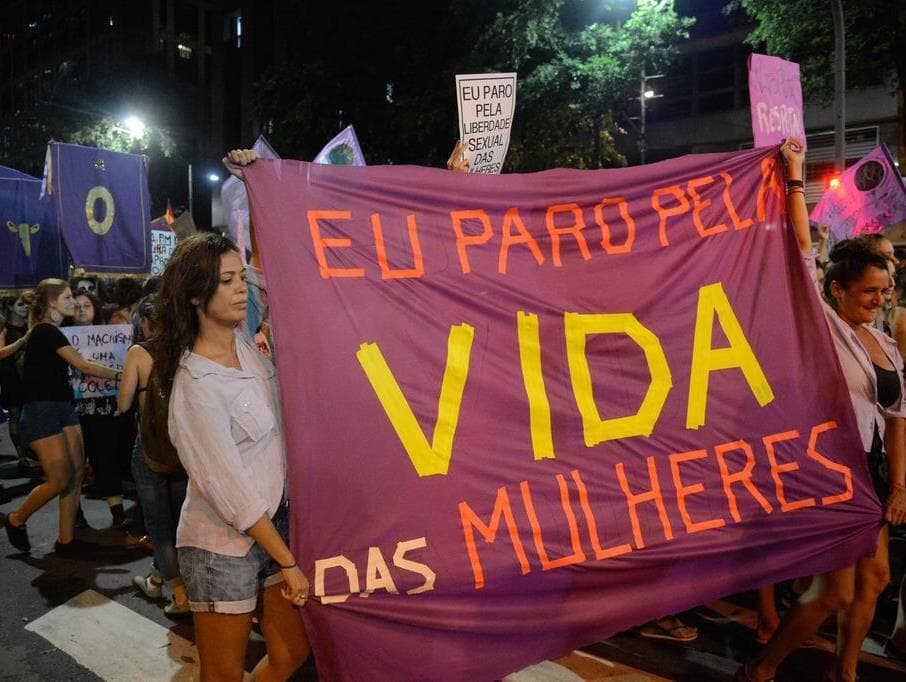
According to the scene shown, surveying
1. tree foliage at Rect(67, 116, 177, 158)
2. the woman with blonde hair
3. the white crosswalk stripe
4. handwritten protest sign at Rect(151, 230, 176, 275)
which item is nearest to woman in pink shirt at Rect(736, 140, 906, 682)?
the white crosswalk stripe

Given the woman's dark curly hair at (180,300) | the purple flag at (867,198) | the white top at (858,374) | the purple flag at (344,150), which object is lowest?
the white top at (858,374)

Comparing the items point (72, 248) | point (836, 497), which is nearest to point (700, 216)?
point (836, 497)

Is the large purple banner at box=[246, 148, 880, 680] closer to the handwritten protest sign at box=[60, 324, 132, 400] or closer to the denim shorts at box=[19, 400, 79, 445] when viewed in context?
the denim shorts at box=[19, 400, 79, 445]

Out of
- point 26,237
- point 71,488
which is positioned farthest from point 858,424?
point 26,237

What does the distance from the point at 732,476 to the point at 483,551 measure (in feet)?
3.76

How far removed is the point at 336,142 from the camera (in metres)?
6.76

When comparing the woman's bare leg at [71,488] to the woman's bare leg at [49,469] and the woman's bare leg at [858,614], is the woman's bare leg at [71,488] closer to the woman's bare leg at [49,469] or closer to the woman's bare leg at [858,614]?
the woman's bare leg at [49,469]

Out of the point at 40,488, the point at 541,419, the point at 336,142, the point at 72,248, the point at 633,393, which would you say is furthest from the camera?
the point at 72,248

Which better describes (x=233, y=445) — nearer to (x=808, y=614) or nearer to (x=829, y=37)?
(x=808, y=614)

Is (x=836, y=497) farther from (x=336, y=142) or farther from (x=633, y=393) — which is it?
(x=336, y=142)

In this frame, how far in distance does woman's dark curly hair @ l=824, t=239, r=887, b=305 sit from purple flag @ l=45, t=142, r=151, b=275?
6789 millimetres

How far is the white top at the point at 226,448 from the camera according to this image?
2322 mm

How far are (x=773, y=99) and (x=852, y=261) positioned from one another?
1618 millimetres

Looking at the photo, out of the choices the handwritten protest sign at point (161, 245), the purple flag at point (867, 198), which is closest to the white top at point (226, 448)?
the purple flag at point (867, 198)
